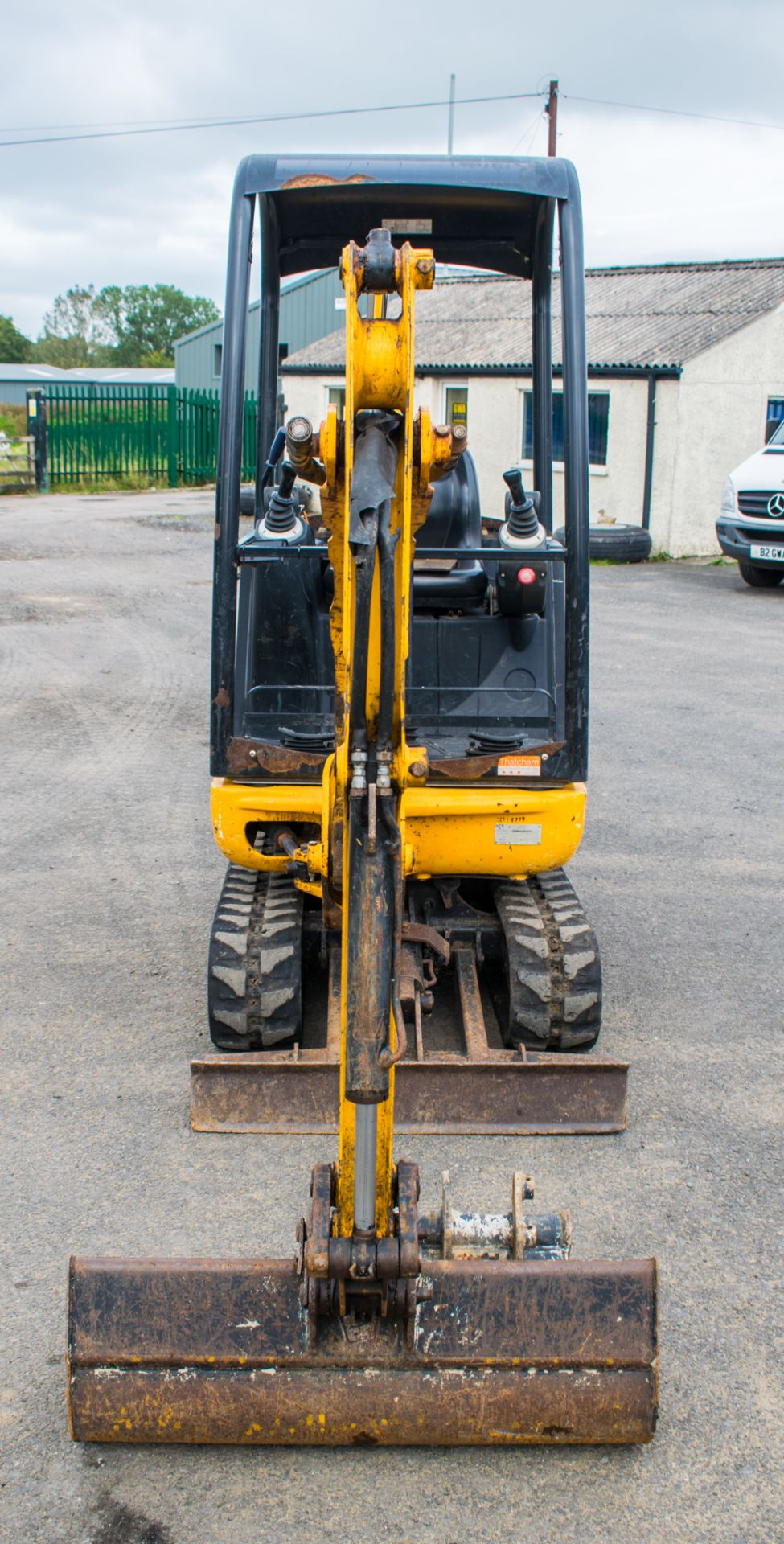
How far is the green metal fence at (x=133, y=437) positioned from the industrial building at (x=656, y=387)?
16.5 ft

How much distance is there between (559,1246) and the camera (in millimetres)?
3416

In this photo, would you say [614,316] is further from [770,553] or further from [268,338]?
[268,338]

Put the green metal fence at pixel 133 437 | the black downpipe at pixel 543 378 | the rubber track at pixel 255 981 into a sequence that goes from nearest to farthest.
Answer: the rubber track at pixel 255 981, the black downpipe at pixel 543 378, the green metal fence at pixel 133 437

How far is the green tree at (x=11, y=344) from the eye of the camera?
10750 cm

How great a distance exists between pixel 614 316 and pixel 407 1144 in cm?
2165

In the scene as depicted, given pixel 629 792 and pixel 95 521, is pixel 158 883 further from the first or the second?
pixel 95 521

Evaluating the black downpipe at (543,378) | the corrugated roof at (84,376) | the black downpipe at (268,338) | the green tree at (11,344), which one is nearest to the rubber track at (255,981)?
the black downpipe at (268,338)

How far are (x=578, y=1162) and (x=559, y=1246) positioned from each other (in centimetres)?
114

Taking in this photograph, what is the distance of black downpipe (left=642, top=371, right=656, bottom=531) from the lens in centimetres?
2069

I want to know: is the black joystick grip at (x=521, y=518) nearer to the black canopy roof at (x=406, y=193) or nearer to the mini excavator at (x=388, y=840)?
the mini excavator at (x=388, y=840)

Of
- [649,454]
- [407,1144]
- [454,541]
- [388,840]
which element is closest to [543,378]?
[454,541]

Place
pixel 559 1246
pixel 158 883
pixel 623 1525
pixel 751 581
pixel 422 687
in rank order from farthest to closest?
pixel 751 581, pixel 158 883, pixel 422 687, pixel 559 1246, pixel 623 1525

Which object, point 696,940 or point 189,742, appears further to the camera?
point 189,742

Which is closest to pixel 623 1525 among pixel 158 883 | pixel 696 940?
pixel 696 940
